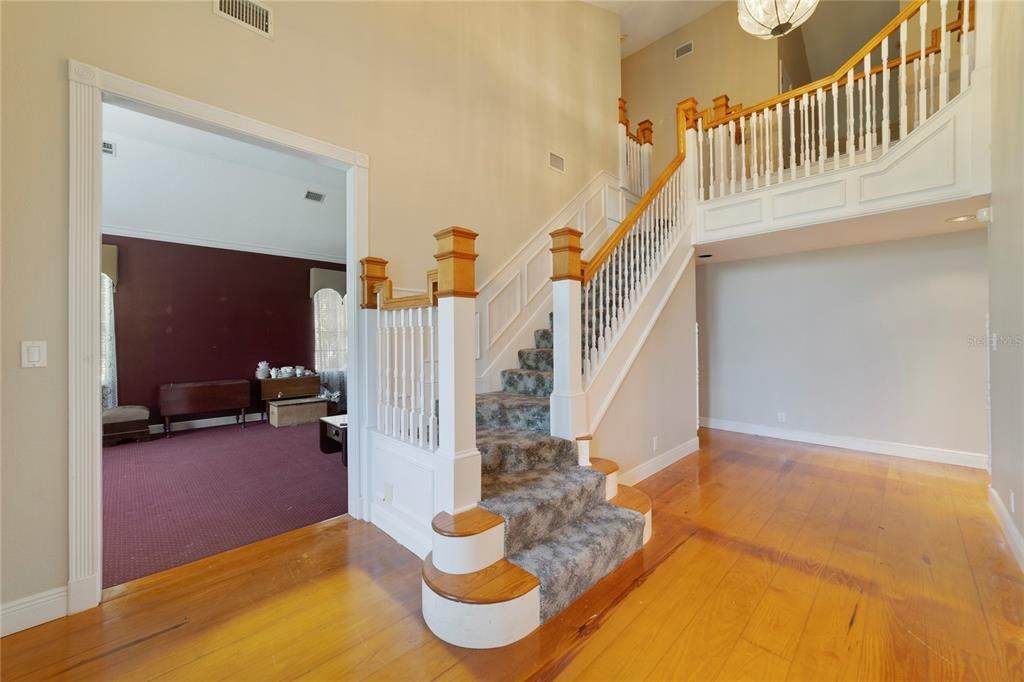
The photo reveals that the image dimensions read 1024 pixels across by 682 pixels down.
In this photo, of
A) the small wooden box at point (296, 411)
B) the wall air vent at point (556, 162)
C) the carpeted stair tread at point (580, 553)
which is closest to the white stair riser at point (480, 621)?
the carpeted stair tread at point (580, 553)

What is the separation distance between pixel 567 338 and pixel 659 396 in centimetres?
147

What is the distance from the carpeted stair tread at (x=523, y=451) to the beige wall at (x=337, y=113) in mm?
1344

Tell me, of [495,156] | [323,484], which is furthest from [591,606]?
[495,156]

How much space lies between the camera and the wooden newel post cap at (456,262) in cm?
192

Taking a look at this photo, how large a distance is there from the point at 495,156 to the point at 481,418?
237cm

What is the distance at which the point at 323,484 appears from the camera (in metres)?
3.47

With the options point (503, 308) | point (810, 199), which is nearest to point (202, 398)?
point (503, 308)

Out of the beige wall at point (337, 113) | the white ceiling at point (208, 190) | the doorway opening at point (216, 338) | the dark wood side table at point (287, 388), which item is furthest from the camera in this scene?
the dark wood side table at point (287, 388)

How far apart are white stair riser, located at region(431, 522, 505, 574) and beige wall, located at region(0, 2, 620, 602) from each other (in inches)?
66.3

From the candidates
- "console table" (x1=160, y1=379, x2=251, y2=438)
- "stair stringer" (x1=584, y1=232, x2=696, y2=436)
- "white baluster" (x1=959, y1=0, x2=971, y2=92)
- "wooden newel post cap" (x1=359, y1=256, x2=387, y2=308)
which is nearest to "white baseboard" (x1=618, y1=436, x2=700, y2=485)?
"stair stringer" (x1=584, y1=232, x2=696, y2=436)

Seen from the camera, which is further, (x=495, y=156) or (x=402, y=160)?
(x=495, y=156)

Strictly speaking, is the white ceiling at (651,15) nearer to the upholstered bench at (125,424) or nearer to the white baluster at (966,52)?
the white baluster at (966,52)

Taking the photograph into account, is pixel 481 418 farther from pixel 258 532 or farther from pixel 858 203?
pixel 858 203

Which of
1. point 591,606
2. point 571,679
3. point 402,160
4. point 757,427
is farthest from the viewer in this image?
point 757,427
